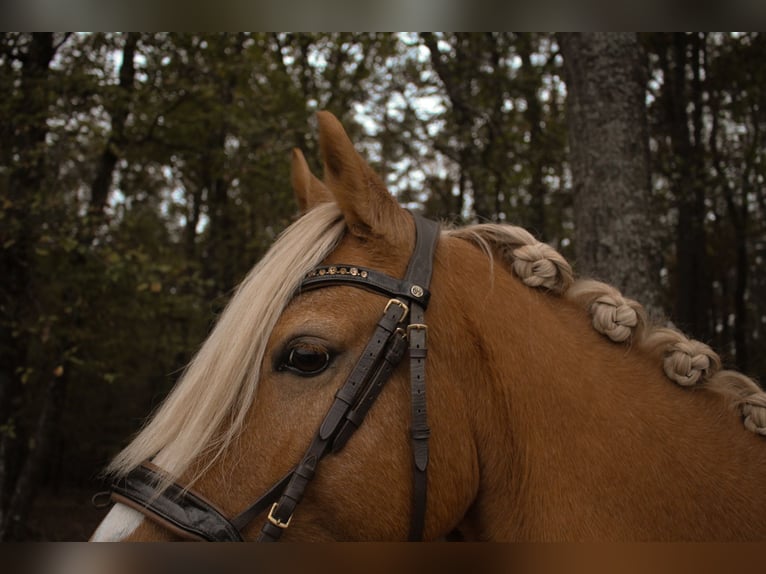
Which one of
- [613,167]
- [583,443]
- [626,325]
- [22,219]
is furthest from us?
[22,219]

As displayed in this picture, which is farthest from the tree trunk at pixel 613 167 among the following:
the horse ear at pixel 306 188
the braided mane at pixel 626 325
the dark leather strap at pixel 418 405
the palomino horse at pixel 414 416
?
the dark leather strap at pixel 418 405

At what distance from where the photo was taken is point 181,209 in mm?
13234

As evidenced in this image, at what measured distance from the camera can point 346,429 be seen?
6.09 ft

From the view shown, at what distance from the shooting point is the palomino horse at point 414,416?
6.05 feet

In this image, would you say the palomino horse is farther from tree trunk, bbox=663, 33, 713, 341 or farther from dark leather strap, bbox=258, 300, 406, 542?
tree trunk, bbox=663, 33, 713, 341

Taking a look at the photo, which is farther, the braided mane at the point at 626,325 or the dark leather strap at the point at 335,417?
the braided mane at the point at 626,325

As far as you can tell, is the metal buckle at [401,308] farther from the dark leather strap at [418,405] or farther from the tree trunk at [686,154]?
the tree trunk at [686,154]

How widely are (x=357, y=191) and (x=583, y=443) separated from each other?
1.18 meters

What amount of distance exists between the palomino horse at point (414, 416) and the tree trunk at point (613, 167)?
1670 mm

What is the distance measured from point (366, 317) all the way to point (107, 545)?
99cm

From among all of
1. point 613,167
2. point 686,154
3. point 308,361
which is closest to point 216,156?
point 613,167

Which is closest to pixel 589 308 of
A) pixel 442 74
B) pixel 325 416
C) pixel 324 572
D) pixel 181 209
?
pixel 325 416

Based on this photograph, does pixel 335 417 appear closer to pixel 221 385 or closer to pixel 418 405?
pixel 418 405
